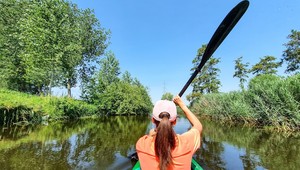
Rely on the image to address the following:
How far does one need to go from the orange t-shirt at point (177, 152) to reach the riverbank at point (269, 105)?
10069mm

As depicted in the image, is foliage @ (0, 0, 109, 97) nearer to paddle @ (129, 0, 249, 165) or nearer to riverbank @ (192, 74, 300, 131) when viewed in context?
riverbank @ (192, 74, 300, 131)

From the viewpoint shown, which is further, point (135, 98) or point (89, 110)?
point (135, 98)

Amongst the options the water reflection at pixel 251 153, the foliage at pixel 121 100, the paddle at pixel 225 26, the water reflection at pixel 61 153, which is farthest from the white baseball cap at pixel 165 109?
the foliage at pixel 121 100

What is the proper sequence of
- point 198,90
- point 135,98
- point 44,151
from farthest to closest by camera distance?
point 198,90 → point 135,98 → point 44,151

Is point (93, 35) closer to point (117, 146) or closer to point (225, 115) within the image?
point (225, 115)

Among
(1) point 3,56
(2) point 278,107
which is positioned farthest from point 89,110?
(2) point 278,107

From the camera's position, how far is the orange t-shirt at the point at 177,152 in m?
1.96

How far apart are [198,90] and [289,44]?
14755 millimetres

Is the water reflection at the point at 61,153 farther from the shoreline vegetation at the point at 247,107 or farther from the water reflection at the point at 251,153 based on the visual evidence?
the shoreline vegetation at the point at 247,107

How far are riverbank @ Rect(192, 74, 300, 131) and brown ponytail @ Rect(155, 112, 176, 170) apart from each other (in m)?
10.3

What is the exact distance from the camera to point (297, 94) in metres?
10.8

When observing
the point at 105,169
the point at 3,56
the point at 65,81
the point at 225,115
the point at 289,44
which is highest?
the point at 289,44

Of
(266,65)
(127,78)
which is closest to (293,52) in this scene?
(266,65)

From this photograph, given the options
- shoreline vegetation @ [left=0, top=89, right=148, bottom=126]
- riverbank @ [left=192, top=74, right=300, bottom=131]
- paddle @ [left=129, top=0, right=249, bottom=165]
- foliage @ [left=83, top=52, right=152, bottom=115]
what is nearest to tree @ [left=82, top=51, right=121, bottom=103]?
foliage @ [left=83, top=52, right=152, bottom=115]
